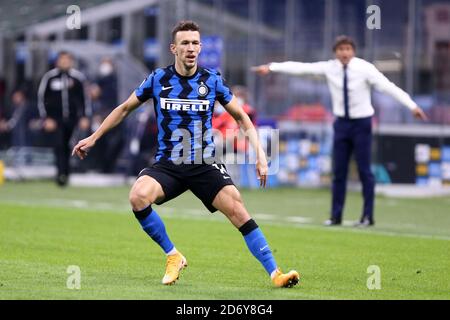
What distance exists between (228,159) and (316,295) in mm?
15789

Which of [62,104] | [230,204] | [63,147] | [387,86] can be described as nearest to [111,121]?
[230,204]

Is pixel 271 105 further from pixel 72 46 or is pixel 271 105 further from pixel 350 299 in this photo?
pixel 350 299

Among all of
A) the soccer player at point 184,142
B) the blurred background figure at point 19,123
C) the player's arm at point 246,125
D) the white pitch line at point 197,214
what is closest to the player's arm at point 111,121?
the soccer player at point 184,142

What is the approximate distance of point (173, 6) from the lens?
2888 centimetres

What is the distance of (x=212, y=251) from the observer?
12633 mm

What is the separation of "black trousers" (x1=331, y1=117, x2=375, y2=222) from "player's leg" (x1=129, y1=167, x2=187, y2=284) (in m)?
6.25

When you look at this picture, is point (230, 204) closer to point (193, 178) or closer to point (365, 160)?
point (193, 178)

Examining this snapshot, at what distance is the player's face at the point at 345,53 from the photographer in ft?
52.1

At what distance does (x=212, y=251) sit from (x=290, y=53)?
600 inches

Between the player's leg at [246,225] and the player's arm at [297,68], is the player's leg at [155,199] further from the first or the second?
the player's arm at [297,68]

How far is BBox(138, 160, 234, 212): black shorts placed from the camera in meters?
9.91

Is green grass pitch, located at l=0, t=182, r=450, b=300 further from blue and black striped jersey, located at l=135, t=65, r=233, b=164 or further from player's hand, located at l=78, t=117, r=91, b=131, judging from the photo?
player's hand, located at l=78, t=117, r=91, b=131

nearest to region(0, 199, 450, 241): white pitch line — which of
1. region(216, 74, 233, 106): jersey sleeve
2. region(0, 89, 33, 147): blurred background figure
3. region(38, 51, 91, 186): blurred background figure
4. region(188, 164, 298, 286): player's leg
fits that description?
region(38, 51, 91, 186): blurred background figure
